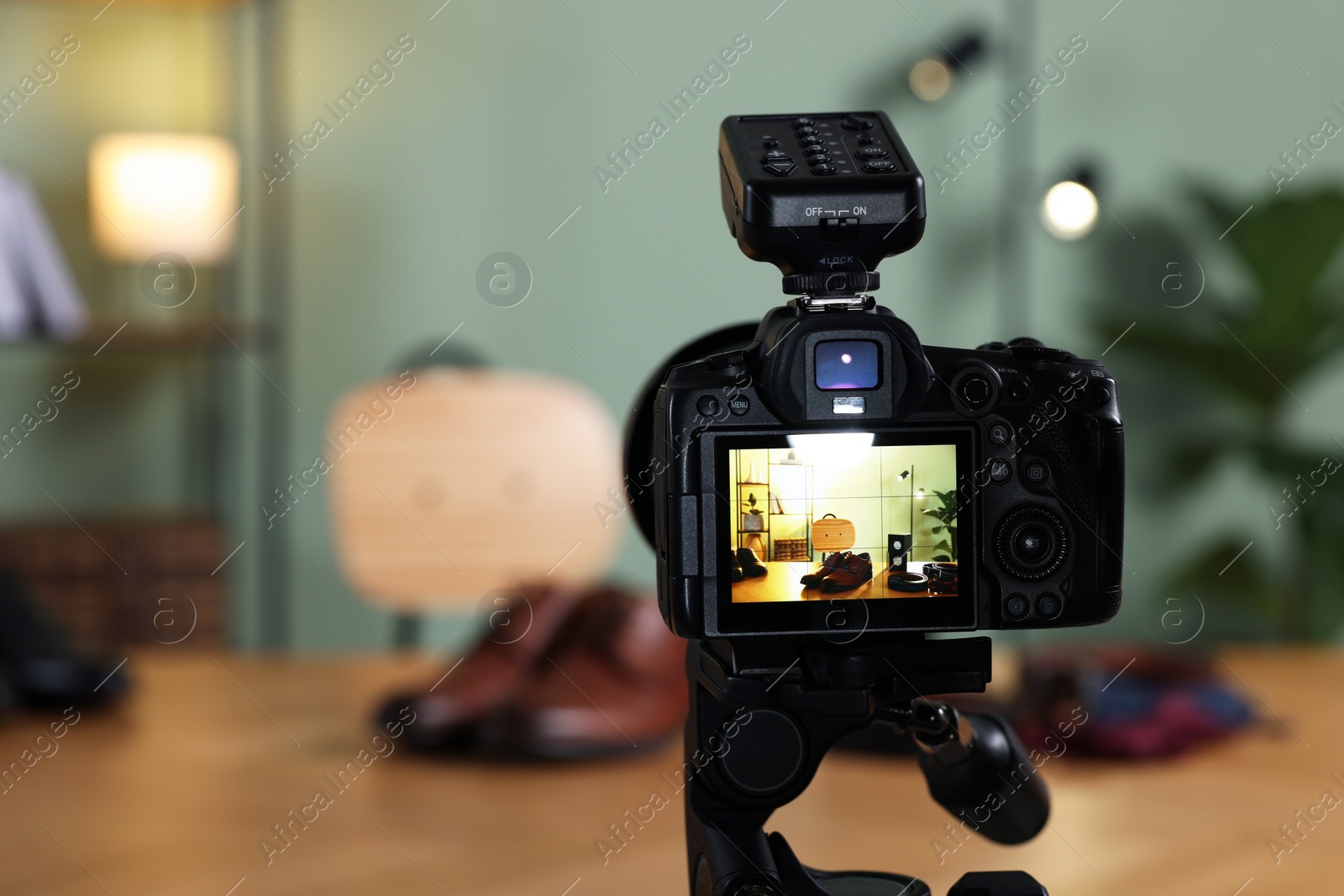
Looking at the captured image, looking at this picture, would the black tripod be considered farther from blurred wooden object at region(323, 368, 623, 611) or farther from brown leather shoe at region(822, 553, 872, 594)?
blurred wooden object at region(323, 368, 623, 611)

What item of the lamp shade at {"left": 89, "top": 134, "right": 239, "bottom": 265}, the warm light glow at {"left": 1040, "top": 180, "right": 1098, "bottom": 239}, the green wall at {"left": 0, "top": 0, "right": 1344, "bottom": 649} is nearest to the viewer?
the warm light glow at {"left": 1040, "top": 180, "right": 1098, "bottom": 239}

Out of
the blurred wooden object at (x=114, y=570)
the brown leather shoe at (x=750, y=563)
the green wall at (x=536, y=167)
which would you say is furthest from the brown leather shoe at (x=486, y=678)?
the green wall at (x=536, y=167)

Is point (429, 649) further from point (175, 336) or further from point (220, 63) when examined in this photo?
point (220, 63)

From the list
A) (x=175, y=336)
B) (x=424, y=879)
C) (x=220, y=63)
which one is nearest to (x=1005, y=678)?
(x=424, y=879)

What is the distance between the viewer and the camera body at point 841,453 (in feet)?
1.71

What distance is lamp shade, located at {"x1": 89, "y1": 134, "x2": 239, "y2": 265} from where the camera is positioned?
2.38 meters

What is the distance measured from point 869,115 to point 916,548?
0.20 meters

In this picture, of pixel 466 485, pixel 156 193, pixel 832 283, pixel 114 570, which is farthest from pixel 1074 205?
pixel 114 570

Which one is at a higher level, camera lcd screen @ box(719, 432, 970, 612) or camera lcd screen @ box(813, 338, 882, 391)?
camera lcd screen @ box(813, 338, 882, 391)

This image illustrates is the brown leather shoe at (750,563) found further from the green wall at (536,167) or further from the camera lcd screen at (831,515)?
the green wall at (536,167)

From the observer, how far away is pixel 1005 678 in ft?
4.26

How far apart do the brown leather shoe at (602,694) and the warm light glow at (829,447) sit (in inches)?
A: 21.5

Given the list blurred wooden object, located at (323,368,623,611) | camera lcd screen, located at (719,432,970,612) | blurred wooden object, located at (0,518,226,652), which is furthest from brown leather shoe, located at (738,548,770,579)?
blurred wooden object, located at (0,518,226,652)

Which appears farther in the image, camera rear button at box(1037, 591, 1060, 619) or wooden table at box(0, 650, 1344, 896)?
wooden table at box(0, 650, 1344, 896)
